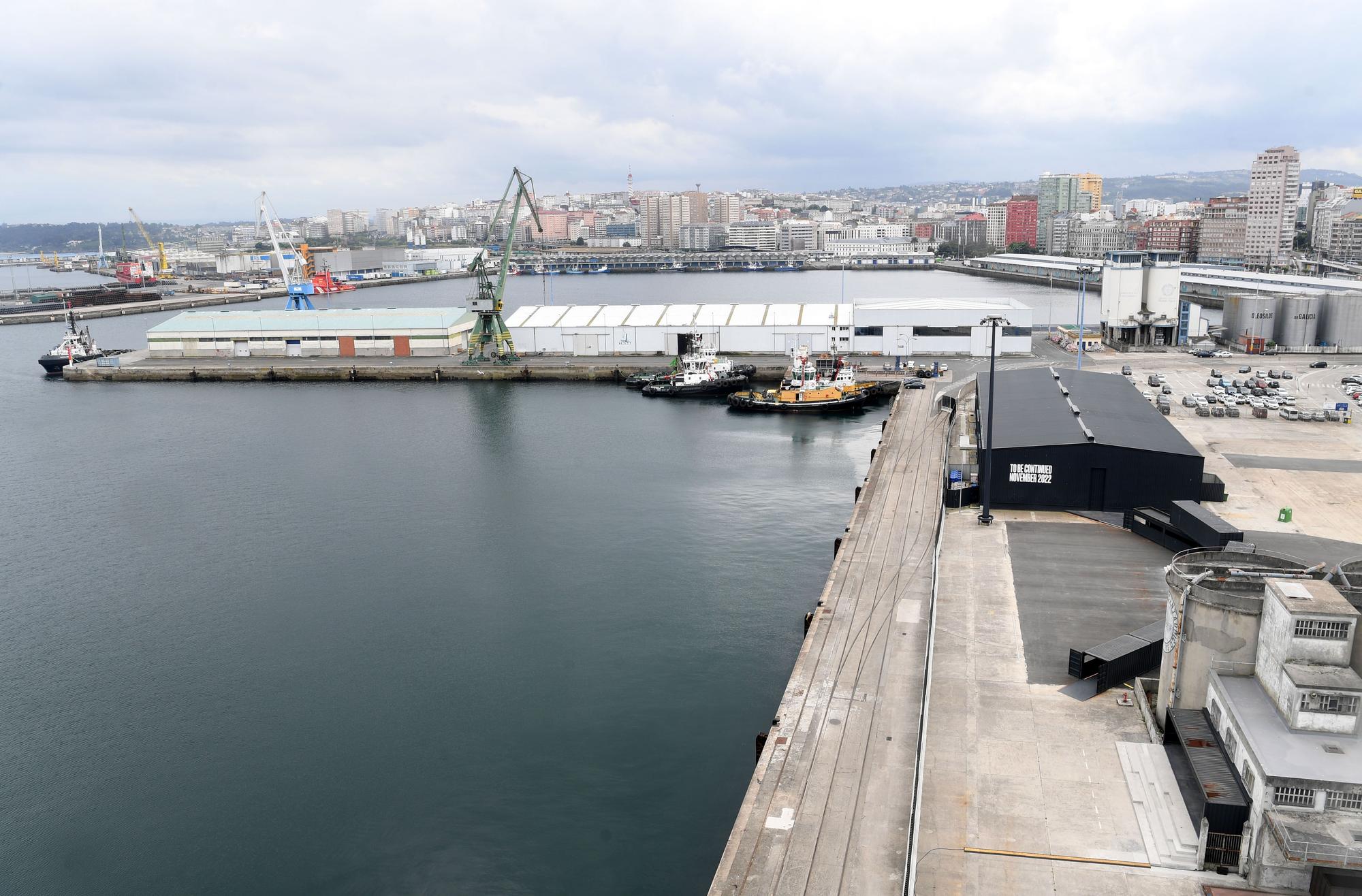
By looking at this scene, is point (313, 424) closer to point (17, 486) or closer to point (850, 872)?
point (17, 486)

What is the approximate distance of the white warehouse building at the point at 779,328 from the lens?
44.0 m

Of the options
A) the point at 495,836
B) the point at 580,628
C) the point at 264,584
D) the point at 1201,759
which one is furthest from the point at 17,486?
the point at 1201,759

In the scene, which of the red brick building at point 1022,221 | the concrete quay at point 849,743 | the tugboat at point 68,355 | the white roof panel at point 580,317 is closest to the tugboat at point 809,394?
the white roof panel at point 580,317

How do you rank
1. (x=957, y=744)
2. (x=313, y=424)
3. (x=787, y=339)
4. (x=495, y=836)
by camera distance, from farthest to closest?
(x=787, y=339) < (x=313, y=424) < (x=495, y=836) < (x=957, y=744)

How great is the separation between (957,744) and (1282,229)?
5838 inches

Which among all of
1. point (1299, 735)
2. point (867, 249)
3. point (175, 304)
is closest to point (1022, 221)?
point (867, 249)

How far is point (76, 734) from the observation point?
14.6 metres

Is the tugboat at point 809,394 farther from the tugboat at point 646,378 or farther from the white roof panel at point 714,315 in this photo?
the white roof panel at point 714,315

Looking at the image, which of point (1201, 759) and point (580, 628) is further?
point (580, 628)

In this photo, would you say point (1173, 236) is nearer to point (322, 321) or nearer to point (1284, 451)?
point (322, 321)

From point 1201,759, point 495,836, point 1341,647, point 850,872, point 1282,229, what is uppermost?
point 1282,229

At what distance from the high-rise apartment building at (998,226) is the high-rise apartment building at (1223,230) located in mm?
53221

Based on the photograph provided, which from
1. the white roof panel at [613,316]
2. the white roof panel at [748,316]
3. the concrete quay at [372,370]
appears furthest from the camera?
the white roof panel at [613,316]

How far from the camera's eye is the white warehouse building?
43969 millimetres
